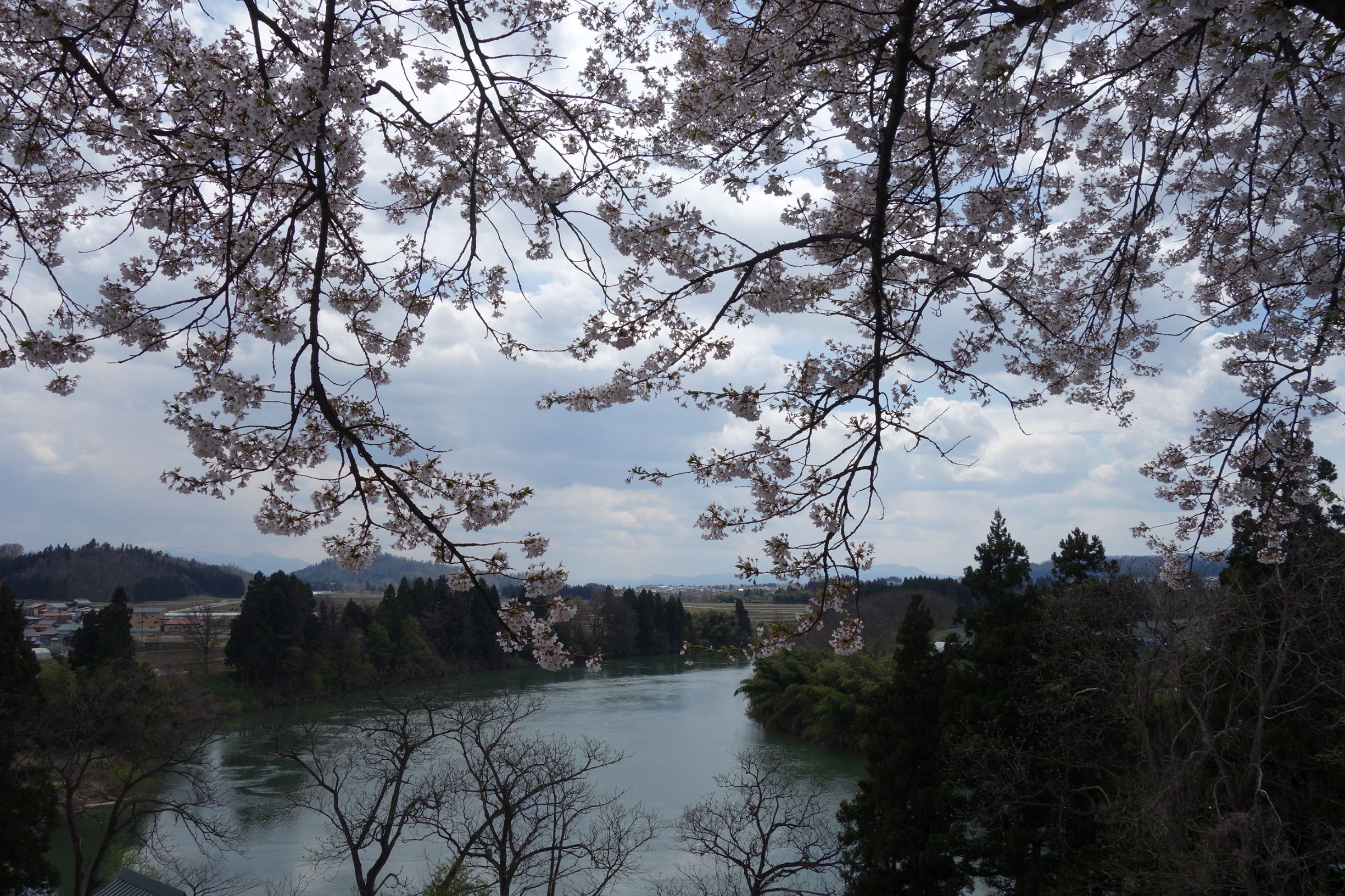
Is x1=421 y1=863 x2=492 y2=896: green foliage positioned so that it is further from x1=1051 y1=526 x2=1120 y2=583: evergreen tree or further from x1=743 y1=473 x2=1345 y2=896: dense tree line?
x1=1051 y1=526 x2=1120 y2=583: evergreen tree

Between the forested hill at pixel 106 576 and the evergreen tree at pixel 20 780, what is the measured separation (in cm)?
2100

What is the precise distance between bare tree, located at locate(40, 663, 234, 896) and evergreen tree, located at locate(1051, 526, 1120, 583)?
1174 cm

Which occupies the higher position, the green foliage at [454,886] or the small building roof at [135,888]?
the green foliage at [454,886]

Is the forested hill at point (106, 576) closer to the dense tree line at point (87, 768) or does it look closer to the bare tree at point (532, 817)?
the dense tree line at point (87, 768)

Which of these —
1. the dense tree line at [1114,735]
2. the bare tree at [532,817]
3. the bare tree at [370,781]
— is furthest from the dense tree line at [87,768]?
the dense tree line at [1114,735]

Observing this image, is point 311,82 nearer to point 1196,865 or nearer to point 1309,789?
point 1196,865

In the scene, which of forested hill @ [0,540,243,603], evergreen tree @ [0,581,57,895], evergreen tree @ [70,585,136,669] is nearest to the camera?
evergreen tree @ [0,581,57,895]

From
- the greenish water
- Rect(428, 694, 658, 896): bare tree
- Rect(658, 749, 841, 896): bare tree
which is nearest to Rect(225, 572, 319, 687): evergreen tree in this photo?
the greenish water

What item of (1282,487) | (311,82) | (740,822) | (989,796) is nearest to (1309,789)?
(989,796)

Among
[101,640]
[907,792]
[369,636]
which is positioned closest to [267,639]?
[369,636]

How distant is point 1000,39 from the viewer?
6.72 feet

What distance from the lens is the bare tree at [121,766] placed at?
9242 mm

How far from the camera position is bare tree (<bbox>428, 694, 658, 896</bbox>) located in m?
8.90

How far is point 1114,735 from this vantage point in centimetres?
986
